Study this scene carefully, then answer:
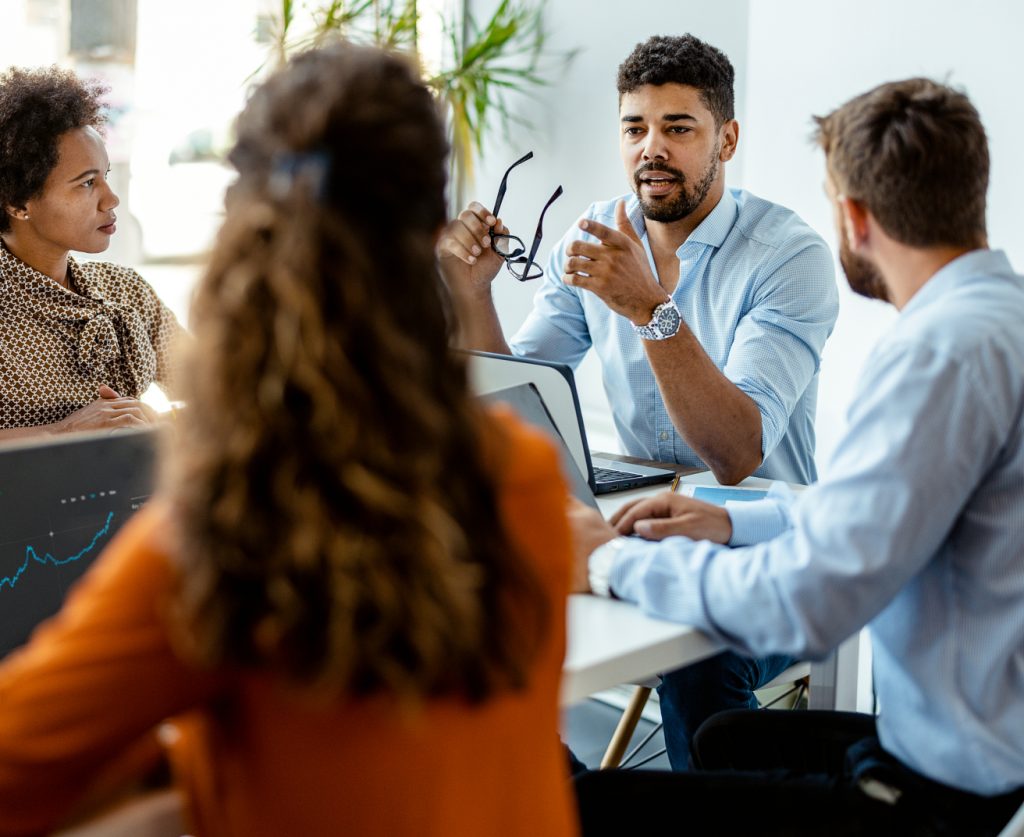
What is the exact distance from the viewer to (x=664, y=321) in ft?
6.58

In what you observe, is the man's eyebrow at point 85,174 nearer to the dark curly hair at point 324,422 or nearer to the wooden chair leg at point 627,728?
the wooden chair leg at point 627,728

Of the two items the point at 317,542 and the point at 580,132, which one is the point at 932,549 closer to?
the point at 317,542

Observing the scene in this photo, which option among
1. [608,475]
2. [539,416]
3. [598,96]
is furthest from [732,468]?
[598,96]

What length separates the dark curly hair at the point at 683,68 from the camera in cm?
235

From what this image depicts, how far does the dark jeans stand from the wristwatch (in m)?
0.89

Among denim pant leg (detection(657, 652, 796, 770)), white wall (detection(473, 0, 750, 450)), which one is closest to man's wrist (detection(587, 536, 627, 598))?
denim pant leg (detection(657, 652, 796, 770))

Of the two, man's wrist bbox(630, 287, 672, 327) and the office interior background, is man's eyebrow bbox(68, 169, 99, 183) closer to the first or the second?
the office interior background

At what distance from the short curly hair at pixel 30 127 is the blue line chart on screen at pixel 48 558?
4.24 ft

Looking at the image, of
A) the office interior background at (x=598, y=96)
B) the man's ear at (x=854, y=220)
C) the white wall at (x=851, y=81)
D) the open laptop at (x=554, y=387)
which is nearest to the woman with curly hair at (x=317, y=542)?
the man's ear at (x=854, y=220)

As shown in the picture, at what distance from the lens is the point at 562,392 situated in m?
1.79

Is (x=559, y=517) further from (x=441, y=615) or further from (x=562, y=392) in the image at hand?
(x=562, y=392)

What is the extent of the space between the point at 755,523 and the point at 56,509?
2.77ft

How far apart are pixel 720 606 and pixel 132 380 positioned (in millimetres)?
1508

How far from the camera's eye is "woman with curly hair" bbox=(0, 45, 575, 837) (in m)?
0.68
